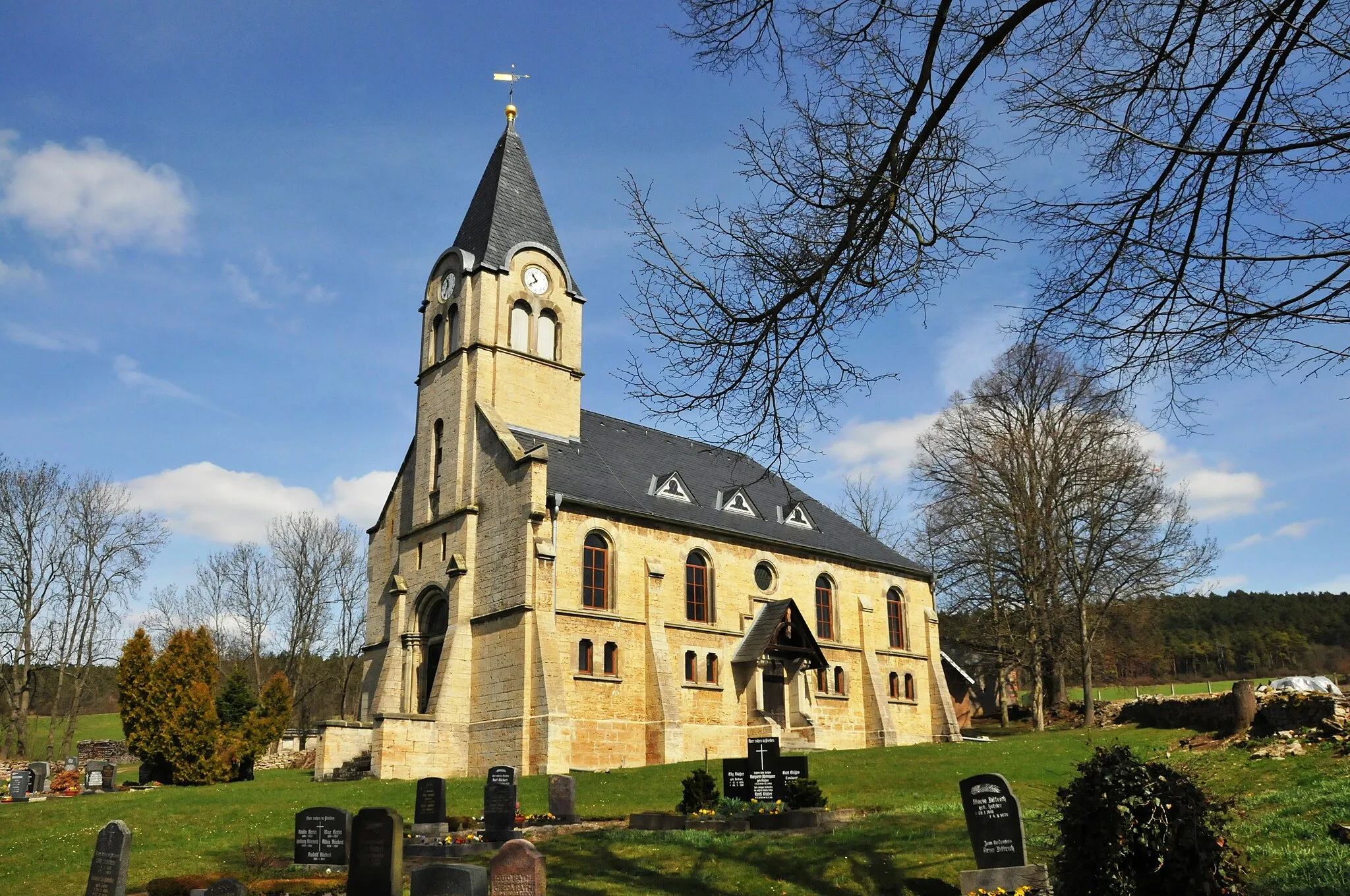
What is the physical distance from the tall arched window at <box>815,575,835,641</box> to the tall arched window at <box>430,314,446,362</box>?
15.4 m

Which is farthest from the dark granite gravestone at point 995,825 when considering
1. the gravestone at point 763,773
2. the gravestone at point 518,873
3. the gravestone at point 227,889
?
the gravestone at point 227,889

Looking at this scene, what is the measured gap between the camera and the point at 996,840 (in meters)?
9.71

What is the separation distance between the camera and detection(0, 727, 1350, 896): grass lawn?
10172 mm

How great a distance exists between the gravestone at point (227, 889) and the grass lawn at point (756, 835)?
3.07 m

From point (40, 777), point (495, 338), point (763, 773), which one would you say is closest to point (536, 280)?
point (495, 338)

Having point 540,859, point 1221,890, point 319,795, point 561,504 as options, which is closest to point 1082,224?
point 1221,890

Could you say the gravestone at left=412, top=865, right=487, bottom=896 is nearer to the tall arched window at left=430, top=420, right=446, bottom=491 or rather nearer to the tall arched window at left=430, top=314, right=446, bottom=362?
the tall arched window at left=430, top=420, right=446, bottom=491

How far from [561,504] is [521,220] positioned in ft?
37.2

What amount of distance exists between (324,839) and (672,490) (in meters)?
21.4

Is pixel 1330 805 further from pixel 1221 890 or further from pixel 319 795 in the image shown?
pixel 319 795

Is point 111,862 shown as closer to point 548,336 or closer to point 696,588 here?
point 696,588

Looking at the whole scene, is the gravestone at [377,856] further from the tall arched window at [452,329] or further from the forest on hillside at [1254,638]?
the forest on hillside at [1254,638]

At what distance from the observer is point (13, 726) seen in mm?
39781

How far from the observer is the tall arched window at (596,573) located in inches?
1123
